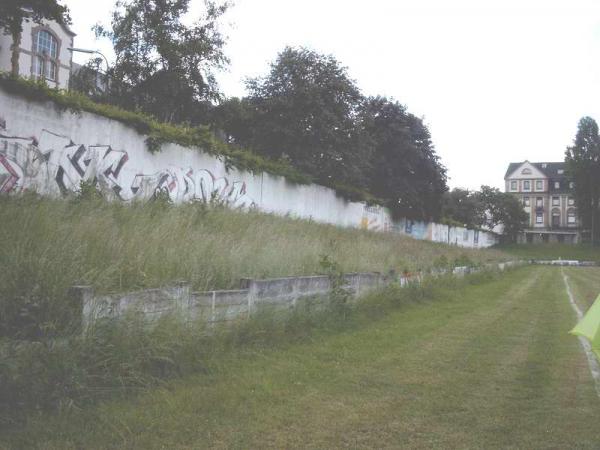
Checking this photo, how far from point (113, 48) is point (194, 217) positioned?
21.1m

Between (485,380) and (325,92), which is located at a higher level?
(325,92)

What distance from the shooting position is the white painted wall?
10562 millimetres

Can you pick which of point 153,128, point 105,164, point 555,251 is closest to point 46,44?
point 153,128

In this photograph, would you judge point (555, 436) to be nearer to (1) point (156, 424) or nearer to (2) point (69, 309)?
(1) point (156, 424)

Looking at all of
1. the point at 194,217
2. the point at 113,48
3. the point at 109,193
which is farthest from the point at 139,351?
the point at 113,48

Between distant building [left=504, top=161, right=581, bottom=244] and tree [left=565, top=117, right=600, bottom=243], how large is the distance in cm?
2426

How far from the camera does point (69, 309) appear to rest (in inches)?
185

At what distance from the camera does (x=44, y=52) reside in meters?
41.2

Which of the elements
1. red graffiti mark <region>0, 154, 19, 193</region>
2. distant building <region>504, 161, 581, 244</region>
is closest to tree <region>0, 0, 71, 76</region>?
red graffiti mark <region>0, 154, 19, 193</region>

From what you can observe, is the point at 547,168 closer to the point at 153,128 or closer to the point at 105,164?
the point at 153,128

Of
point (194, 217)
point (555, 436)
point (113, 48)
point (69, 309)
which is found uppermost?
point (113, 48)

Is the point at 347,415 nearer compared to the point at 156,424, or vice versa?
the point at 156,424

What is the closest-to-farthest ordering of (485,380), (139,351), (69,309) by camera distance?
1. (69,309)
2. (139,351)
3. (485,380)

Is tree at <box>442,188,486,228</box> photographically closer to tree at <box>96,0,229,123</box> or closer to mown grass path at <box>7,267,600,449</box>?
tree at <box>96,0,229,123</box>
